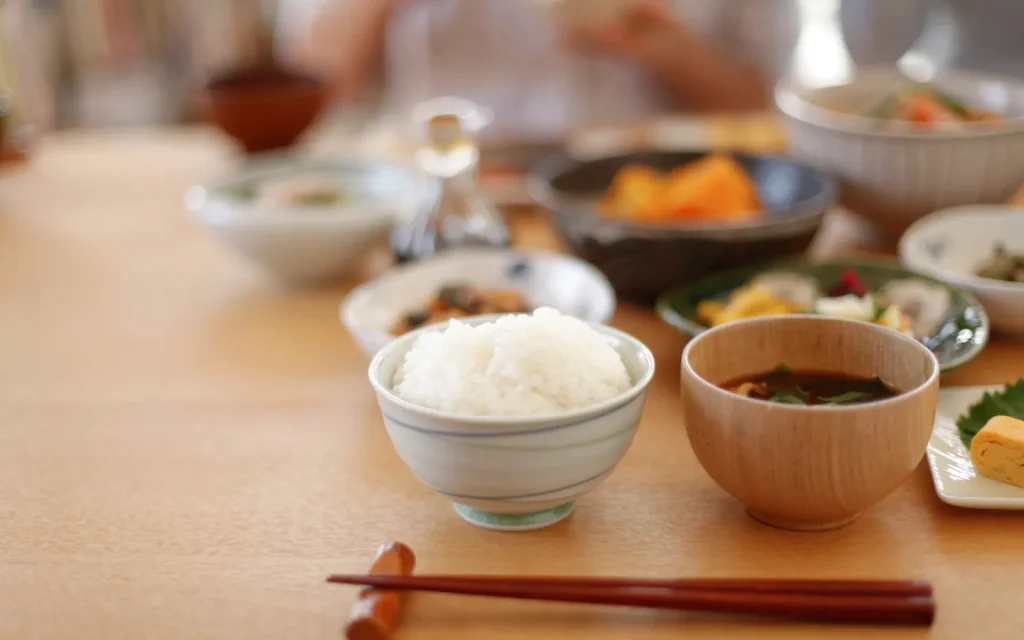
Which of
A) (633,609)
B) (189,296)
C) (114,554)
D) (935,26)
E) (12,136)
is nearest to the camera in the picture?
(633,609)

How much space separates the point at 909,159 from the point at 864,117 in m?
0.28

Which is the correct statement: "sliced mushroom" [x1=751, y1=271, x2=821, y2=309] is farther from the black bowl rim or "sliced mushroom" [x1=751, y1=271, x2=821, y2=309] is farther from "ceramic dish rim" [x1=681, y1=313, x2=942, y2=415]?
"ceramic dish rim" [x1=681, y1=313, x2=942, y2=415]

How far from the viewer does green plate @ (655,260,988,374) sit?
1.25 m

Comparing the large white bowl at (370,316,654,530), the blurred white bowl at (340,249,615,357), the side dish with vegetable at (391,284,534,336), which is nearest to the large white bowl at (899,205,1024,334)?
the blurred white bowl at (340,249,615,357)

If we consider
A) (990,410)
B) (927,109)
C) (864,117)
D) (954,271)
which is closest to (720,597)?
(990,410)

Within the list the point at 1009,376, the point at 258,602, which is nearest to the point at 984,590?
the point at 1009,376

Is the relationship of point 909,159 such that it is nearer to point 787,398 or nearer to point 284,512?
point 787,398

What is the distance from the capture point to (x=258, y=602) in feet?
3.05

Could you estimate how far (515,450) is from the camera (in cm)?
92

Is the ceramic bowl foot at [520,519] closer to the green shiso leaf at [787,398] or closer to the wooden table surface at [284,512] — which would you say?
the wooden table surface at [284,512]

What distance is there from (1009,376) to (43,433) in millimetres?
1235

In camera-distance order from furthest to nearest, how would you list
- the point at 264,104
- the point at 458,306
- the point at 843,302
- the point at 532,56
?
the point at 532,56 → the point at 264,104 → the point at 458,306 → the point at 843,302

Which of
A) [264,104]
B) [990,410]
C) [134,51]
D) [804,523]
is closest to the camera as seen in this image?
[804,523]

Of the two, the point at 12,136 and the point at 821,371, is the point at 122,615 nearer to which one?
the point at 821,371
